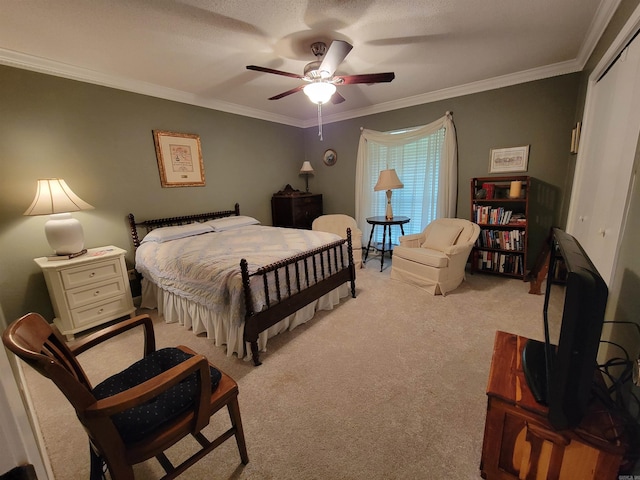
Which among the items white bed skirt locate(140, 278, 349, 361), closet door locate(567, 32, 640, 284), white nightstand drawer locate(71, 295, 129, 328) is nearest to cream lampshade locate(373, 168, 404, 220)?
white bed skirt locate(140, 278, 349, 361)

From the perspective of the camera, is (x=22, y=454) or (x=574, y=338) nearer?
(x=22, y=454)

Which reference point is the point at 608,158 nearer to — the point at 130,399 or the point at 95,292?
the point at 130,399

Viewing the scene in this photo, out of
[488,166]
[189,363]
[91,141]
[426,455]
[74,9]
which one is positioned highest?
[74,9]

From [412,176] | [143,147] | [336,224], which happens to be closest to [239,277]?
[143,147]

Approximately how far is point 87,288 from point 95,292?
0.25 ft

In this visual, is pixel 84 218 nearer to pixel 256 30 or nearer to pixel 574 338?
pixel 256 30

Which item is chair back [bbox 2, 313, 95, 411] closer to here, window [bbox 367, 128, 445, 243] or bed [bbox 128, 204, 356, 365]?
bed [bbox 128, 204, 356, 365]

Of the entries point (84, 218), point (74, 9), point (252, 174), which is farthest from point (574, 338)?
point (252, 174)

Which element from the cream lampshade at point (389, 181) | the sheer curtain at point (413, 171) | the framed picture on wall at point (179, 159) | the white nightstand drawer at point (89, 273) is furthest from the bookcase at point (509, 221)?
the white nightstand drawer at point (89, 273)

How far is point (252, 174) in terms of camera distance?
438cm

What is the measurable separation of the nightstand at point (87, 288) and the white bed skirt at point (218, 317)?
29 centimetres

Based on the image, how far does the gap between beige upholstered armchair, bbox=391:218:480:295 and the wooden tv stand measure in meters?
1.85

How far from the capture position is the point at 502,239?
339 cm

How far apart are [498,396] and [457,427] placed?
0.56 metres
